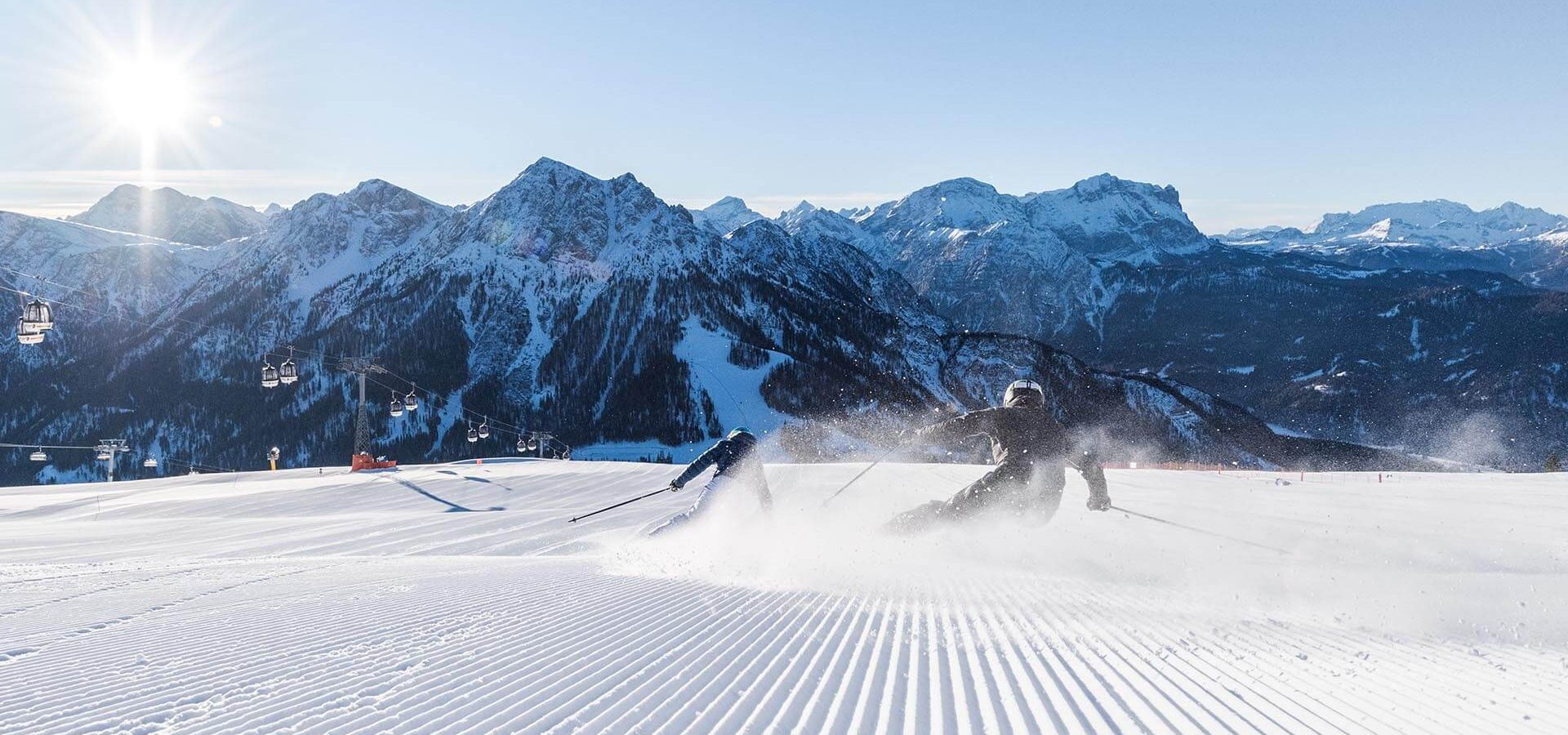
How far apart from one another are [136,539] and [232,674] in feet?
59.2

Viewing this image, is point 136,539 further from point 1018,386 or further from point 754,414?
point 754,414

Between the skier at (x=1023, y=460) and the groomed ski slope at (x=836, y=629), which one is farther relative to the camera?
the skier at (x=1023, y=460)

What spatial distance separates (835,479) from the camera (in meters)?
34.6

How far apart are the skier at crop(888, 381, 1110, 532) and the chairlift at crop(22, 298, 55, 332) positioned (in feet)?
68.6

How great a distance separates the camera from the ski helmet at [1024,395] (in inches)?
504

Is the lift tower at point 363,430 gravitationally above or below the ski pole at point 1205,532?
above

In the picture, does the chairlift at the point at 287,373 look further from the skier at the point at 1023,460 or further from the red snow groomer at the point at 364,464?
the skier at the point at 1023,460

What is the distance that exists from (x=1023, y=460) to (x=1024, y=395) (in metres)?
1.06

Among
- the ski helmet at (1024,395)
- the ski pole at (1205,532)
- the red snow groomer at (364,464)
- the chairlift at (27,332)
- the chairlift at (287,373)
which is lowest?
the ski pole at (1205,532)

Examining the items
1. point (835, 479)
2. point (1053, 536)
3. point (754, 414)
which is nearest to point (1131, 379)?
point (754, 414)

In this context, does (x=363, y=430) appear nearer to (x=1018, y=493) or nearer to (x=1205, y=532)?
(x=1018, y=493)

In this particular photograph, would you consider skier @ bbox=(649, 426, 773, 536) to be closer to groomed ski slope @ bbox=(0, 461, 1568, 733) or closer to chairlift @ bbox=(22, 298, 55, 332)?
groomed ski slope @ bbox=(0, 461, 1568, 733)

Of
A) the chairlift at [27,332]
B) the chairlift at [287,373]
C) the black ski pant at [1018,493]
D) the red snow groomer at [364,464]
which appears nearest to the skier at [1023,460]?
the black ski pant at [1018,493]

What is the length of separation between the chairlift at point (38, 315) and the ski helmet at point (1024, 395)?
2166 centimetres
